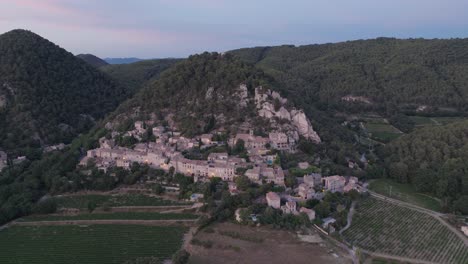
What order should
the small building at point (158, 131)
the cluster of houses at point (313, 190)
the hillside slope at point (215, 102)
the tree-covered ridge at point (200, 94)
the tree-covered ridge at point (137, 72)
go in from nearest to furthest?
the cluster of houses at point (313, 190), the small building at point (158, 131), the hillside slope at point (215, 102), the tree-covered ridge at point (200, 94), the tree-covered ridge at point (137, 72)

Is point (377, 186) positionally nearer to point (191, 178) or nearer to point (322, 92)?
point (191, 178)

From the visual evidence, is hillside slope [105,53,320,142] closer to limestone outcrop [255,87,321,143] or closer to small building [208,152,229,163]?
limestone outcrop [255,87,321,143]

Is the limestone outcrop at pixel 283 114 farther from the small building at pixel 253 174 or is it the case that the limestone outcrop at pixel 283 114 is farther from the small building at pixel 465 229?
the small building at pixel 465 229

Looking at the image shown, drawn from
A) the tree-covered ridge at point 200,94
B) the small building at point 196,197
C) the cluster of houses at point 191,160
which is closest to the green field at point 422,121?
the tree-covered ridge at point 200,94

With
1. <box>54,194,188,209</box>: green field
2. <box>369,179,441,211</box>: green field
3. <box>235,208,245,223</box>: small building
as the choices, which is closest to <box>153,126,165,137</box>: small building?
<box>54,194,188,209</box>: green field

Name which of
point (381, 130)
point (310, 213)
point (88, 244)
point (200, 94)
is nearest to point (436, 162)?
point (310, 213)

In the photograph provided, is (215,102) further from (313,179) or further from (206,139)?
(313,179)
